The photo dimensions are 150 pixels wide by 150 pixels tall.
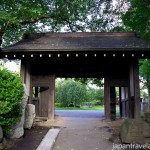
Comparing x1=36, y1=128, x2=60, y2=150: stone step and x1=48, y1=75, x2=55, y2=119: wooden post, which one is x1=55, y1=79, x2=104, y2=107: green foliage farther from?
x1=36, y1=128, x2=60, y2=150: stone step

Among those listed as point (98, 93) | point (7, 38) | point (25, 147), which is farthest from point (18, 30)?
point (98, 93)

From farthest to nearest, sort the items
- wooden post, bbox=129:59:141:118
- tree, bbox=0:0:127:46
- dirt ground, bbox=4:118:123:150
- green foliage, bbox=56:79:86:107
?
green foliage, bbox=56:79:86:107
tree, bbox=0:0:127:46
wooden post, bbox=129:59:141:118
dirt ground, bbox=4:118:123:150

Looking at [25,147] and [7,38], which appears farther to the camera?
[7,38]

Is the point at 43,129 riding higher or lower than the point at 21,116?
lower

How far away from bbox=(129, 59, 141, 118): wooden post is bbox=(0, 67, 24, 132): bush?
559 centimetres

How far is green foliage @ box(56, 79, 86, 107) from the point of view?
31.3 m

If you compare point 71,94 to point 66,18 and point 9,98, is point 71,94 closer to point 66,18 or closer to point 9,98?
point 66,18

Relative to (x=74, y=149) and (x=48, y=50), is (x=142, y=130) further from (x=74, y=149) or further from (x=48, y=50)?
(x=48, y=50)

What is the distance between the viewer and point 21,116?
868cm

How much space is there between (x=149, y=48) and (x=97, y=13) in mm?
11054

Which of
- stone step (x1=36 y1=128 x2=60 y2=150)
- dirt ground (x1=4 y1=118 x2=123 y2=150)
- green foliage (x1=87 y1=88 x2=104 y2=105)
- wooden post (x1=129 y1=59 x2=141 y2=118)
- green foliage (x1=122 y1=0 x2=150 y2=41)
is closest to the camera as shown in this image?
stone step (x1=36 y1=128 x2=60 y2=150)

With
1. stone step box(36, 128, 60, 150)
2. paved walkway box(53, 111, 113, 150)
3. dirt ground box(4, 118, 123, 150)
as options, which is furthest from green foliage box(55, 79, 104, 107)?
stone step box(36, 128, 60, 150)

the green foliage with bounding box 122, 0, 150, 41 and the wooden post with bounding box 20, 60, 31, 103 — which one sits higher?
the green foliage with bounding box 122, 0, 150, 41

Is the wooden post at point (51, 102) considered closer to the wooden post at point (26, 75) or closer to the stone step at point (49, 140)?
the wooden post at point (26, 75)
